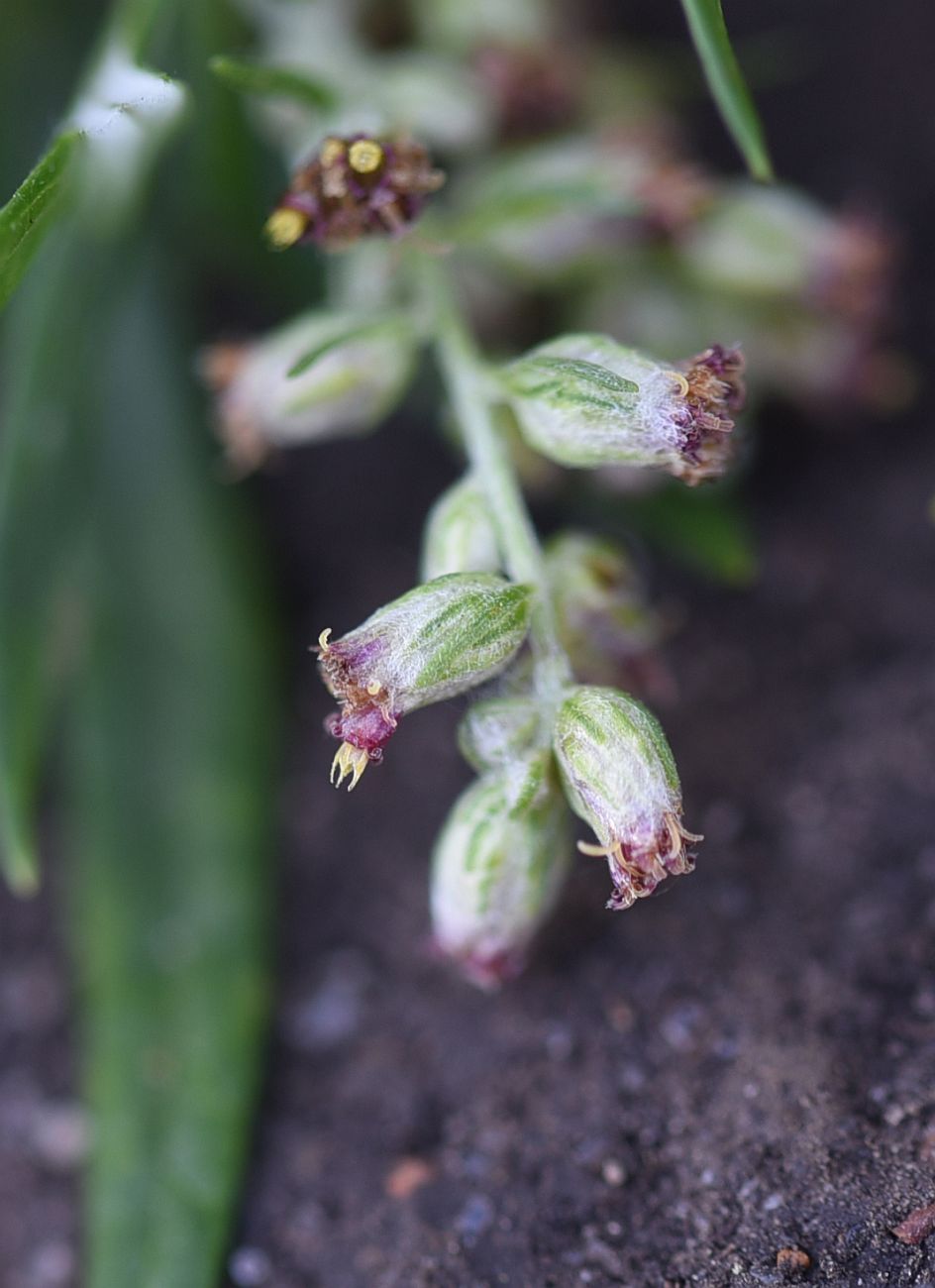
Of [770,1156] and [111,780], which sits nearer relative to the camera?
[770,1156]

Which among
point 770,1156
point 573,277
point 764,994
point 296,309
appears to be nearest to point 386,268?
point 573,277

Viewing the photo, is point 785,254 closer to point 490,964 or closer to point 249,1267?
point 490,964

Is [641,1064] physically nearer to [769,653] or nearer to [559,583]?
[559,583]

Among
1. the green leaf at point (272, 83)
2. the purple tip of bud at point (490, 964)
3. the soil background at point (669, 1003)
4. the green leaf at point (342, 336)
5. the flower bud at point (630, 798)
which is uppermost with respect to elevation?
the green leaf at point (272, 83)

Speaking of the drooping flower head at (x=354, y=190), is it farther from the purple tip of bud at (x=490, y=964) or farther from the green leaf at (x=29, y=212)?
the purple tip of bud at (x=490, y=964)

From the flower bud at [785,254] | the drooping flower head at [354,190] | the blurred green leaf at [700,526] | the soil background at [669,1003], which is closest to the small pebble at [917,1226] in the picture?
the soil background at [669,1003]

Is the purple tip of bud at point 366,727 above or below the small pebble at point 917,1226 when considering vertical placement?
above

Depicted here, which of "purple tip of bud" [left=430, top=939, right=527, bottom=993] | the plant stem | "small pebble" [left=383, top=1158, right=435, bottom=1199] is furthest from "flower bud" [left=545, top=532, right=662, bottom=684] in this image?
"small pebble" [left=383, top=1158, right=435, bottom=1199]
